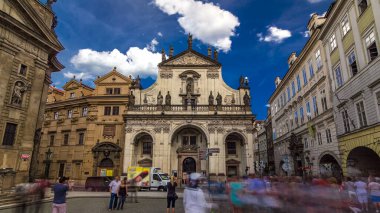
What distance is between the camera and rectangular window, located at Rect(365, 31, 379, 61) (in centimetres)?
1498

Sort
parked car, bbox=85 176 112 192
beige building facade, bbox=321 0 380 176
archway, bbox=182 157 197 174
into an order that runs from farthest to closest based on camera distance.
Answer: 1. archway, bbox=182 157 197 174
2. parked car, bbox=85 176 112 192
3. beige building facade, bbox=321 0 380 176

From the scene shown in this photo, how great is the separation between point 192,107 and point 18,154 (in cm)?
2071

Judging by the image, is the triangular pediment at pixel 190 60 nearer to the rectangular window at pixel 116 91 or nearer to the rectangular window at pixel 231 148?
the rectangular window at pixel 116 91

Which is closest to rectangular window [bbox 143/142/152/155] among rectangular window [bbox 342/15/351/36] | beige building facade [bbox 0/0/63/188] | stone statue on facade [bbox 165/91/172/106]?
stone statue on facade [bbox 165/91/172/106]

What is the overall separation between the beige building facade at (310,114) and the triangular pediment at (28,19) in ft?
82.7

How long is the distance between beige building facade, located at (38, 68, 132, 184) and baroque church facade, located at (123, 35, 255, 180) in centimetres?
291

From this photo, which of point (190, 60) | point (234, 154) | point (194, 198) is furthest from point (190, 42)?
point (194, 198)

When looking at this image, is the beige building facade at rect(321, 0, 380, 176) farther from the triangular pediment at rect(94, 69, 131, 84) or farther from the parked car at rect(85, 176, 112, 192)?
the triangular pediment at rect(94, 69, 131, 84)

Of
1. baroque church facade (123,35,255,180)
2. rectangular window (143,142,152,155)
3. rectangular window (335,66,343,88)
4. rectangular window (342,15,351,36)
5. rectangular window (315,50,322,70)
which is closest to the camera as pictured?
rectangular window (342,15,351,36)

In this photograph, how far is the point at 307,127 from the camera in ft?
85.9

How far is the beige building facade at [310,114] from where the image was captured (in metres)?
22.0

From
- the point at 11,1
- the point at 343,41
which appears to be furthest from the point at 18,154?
the point at 343,41

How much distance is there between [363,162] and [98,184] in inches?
997

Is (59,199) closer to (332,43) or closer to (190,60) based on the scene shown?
(332,43)
